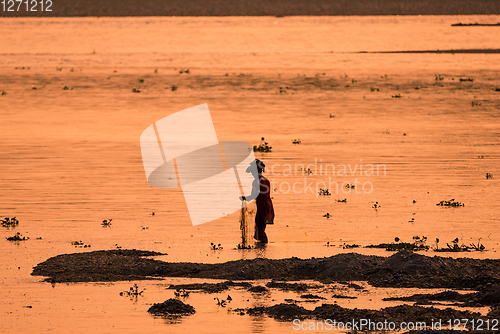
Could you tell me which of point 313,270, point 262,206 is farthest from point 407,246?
point 262,206

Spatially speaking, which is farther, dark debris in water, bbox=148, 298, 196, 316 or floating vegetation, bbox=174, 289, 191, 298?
floating vegetation, bbox=174, 289, 191, 298

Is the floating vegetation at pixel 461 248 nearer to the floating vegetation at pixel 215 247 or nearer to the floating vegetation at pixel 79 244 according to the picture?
the floating vegetation at pixel 215 247

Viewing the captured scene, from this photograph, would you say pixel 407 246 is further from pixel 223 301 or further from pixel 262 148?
pixel 262 148

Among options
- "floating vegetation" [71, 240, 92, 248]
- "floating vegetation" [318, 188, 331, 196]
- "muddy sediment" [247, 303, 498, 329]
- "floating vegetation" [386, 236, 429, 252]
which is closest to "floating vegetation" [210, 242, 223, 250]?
"floating vegetation" [71, 240, 92, 248]

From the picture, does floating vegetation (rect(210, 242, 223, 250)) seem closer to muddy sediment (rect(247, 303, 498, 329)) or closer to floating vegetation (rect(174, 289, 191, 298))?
floating vegetation (rect(174, 289, 191, 298))

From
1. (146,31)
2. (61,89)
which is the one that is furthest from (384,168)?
(146,31)

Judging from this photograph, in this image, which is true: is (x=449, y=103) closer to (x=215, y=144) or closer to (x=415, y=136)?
(x=415, y=136)
